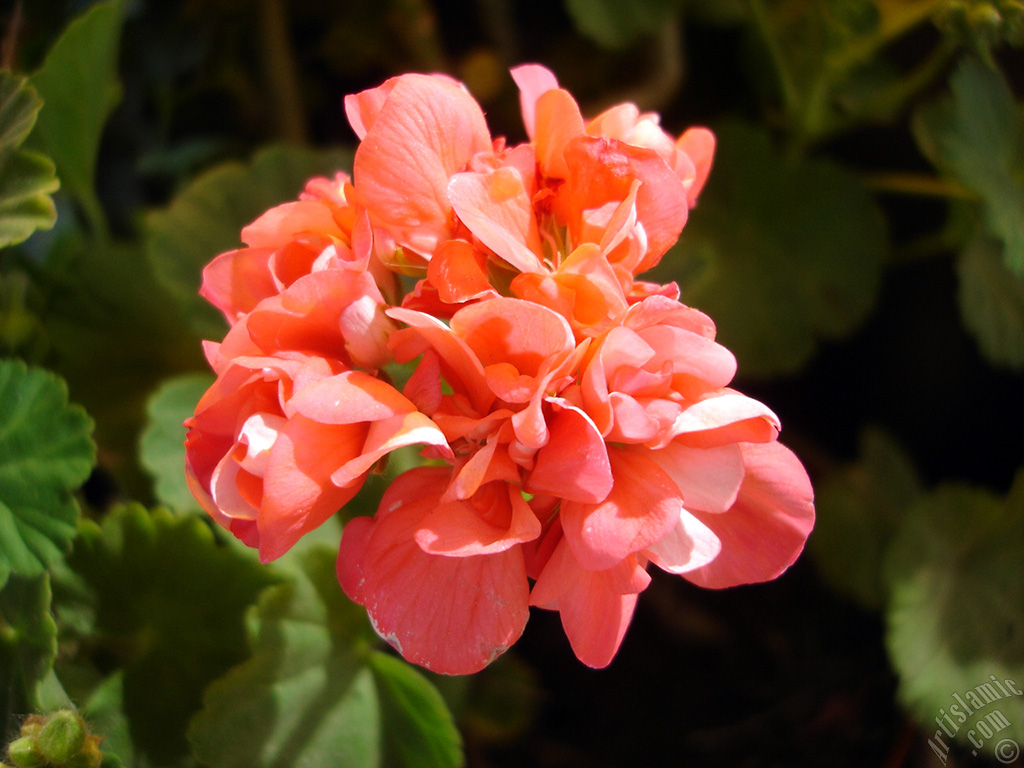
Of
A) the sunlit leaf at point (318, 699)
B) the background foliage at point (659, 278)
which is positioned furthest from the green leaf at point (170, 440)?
the sunlit leaf at point (318, 699)

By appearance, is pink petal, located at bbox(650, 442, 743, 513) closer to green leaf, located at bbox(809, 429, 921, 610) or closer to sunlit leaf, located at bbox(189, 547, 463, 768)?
sunlit leaf, located at bbox(189, 547, 463, 768)

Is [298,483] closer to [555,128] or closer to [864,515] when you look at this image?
[555,128]

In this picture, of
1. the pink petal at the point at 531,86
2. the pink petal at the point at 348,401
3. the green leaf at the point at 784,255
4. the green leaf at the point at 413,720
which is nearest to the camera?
the pink petal at the point at 348,401

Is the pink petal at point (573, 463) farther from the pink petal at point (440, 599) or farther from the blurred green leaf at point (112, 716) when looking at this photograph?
the blurred green leaf at point (112, 716)

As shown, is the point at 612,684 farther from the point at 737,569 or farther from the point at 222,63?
→ the point at 222,63

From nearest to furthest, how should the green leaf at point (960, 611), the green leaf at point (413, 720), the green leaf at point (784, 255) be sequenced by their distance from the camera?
the green leaf at point (413, 720) < the green leaf at point (960, 611) < the green leaf at point (784, 255)

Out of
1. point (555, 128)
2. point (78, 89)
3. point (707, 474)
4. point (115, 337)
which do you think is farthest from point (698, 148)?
→ point (115, 337)

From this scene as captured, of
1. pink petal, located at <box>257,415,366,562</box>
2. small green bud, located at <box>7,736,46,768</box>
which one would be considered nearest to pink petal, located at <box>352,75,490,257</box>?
pink petal, located at <box>257,415,366,562</box>
